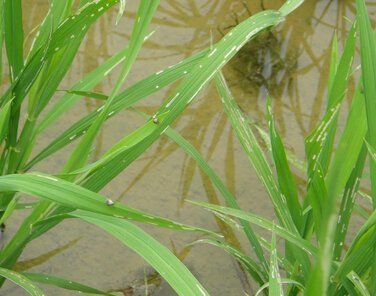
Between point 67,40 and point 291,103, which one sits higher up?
point 291,103

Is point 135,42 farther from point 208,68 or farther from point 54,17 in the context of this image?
point 54,17

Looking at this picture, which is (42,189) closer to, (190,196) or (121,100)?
(121,100)

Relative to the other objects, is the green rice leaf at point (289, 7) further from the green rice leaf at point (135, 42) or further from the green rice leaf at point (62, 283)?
the green rice leaf at point (62, 283)

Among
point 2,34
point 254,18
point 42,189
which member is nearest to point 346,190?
point 254,18

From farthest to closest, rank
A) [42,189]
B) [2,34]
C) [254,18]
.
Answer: [2,34] < [254,18] < [42,189]

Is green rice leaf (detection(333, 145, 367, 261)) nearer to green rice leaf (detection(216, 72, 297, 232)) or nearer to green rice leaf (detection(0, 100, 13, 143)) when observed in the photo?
green rice leaf (detection(216, 72, 297, 232))

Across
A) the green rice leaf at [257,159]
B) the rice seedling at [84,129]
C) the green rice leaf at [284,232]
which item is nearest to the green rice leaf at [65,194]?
the rice seedling at [84,129]

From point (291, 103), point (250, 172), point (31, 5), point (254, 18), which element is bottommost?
point (254, 18)

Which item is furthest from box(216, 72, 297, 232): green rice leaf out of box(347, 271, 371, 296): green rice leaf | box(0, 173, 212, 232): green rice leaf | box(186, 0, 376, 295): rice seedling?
box(0, 173, 212, 232): green rice leaf
